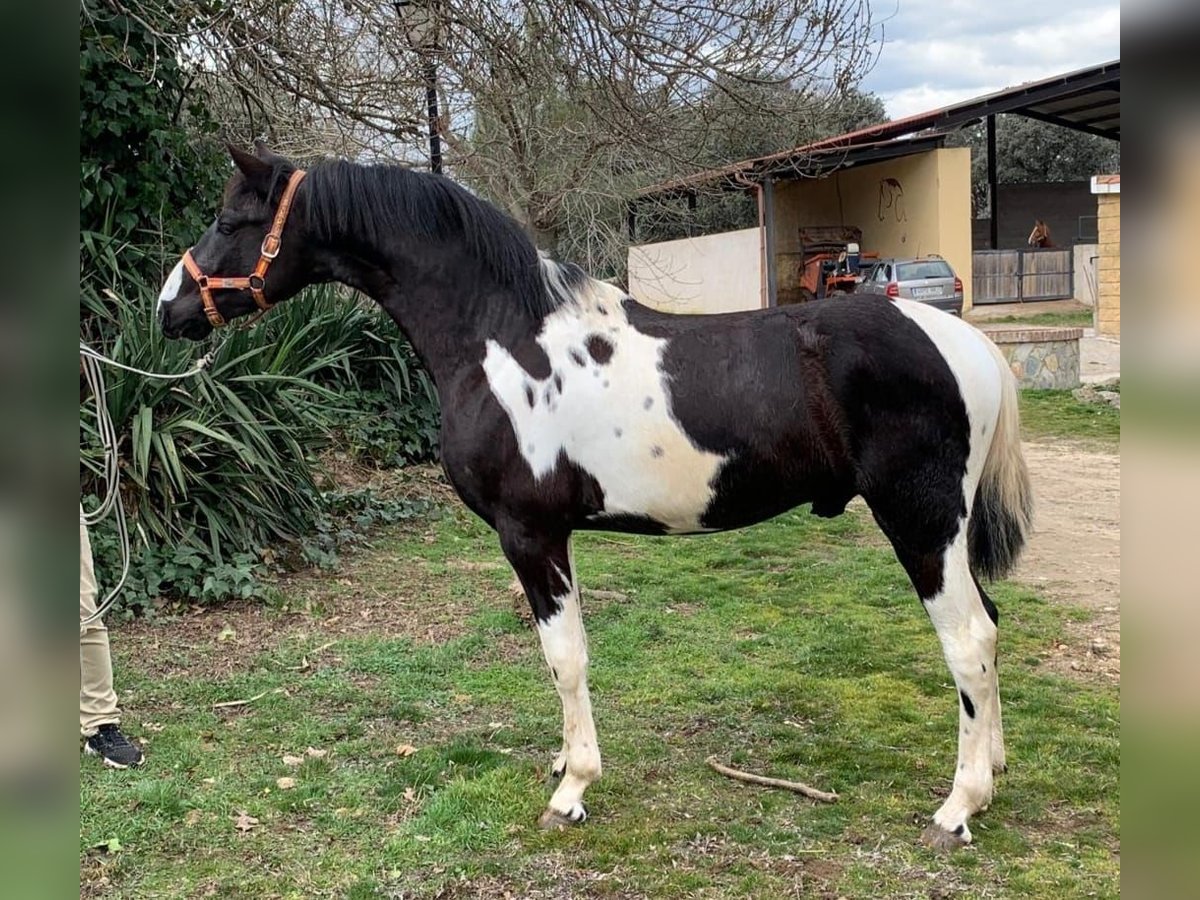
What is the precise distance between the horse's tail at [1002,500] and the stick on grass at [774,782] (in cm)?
92

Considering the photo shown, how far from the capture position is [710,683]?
418 centimetres

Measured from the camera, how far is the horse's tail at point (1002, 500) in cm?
301

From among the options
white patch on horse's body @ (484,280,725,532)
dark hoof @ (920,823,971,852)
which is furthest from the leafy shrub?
dark hoof @ (920,823,971,852)

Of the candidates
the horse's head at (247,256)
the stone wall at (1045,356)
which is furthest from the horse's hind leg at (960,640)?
the stone wall at (1045,356)

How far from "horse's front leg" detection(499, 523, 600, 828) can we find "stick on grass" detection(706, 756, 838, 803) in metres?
0.52

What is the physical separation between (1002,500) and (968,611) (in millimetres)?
481

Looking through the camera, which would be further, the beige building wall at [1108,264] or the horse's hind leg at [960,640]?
the beige building wall at [1108,264]

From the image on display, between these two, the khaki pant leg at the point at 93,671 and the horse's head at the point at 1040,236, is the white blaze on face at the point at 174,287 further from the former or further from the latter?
the horse's head at the point at 1040,236

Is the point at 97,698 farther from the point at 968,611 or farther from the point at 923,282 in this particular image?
the point at 923,282

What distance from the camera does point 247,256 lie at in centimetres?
321

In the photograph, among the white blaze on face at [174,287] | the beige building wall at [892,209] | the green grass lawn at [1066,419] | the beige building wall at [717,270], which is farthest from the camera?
the beige building wall at [717,270]

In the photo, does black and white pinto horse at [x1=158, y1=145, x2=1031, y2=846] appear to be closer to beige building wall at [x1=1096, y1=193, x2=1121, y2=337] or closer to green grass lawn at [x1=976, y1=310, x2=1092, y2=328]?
beige building wall at [x1=1096, y1=193, x2=1121, y2=337]

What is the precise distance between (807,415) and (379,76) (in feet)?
15.9
